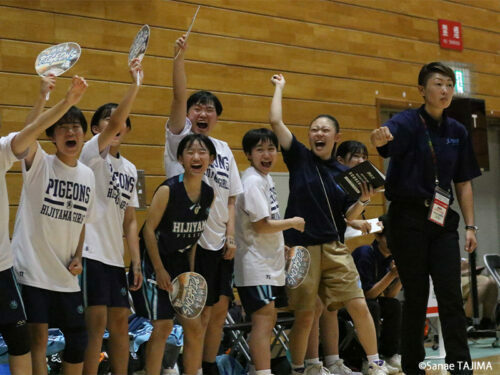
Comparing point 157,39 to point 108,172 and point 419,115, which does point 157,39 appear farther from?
point 419,115

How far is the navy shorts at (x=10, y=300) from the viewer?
9.92 feet

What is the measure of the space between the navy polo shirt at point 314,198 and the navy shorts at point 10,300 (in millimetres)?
2046

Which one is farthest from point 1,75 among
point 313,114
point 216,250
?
point 313,114

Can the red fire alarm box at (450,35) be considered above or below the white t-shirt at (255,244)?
above

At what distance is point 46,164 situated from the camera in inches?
133

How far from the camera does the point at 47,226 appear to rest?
11.0 ft

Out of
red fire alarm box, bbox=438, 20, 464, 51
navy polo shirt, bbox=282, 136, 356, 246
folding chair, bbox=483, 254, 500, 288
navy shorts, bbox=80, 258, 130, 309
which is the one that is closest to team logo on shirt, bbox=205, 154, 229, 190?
navy polo shirt, bbox=282, 136, 356, 246

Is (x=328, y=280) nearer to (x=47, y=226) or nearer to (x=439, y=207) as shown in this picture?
(x=439, y=207)

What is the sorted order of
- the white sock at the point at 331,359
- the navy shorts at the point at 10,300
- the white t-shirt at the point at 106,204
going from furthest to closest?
the white sock at the point at 331,359 < the white t-shirt at the point at 106,204 < the navy shorts at the point at 10,300

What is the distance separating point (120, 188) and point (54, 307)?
83 centimetres

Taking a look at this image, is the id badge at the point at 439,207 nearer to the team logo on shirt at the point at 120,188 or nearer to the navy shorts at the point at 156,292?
the navy shorts at the point at 156,292

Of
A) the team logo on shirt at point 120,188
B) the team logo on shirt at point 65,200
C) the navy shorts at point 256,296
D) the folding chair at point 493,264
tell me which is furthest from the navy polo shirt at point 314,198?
the folding chair at point 493,264

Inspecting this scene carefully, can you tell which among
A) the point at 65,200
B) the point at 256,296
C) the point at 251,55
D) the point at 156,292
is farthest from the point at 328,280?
the point at 251,55

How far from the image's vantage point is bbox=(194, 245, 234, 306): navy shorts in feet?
13.3
